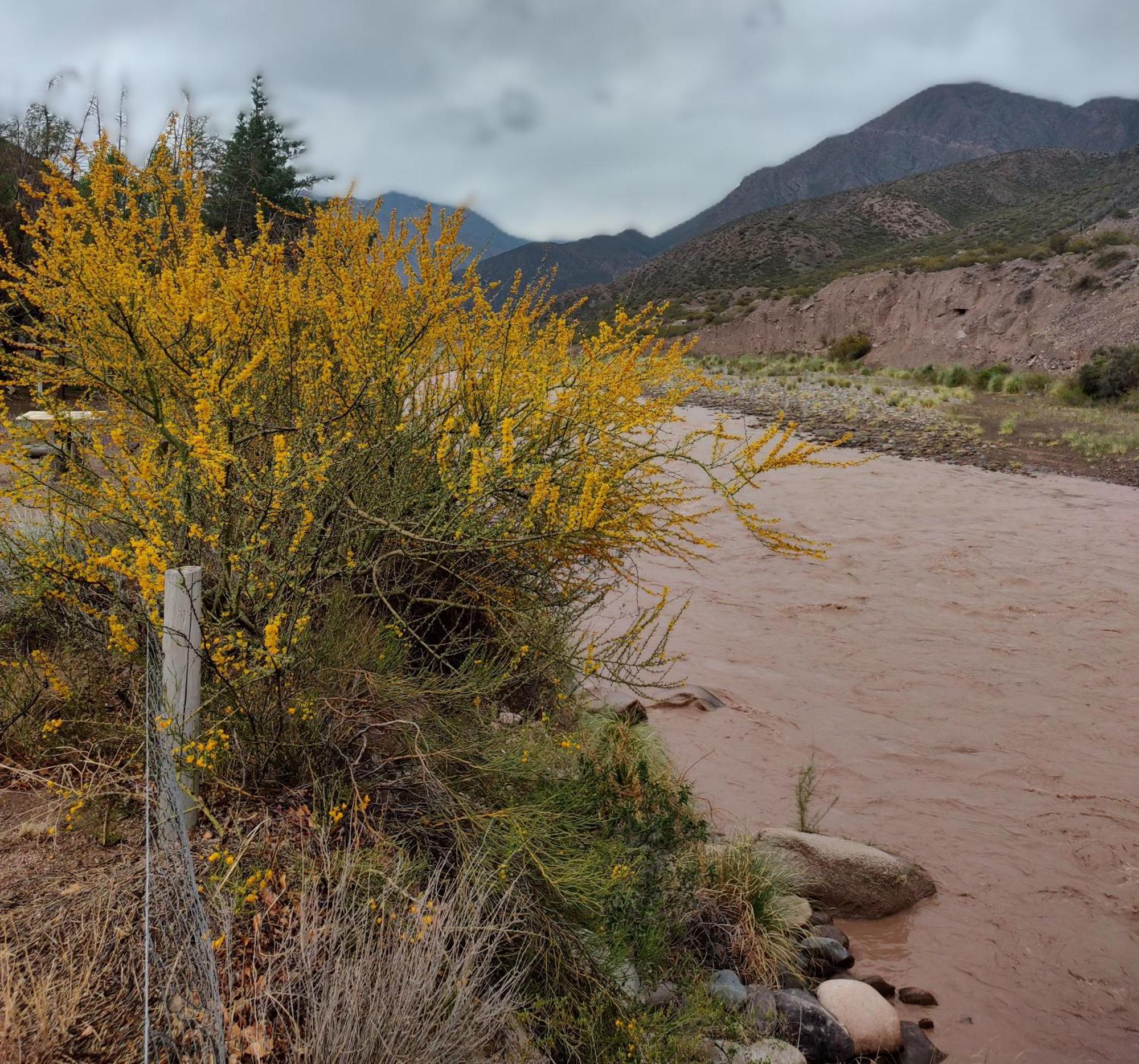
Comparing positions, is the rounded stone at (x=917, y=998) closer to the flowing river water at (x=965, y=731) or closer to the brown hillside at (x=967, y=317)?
the flowing river water at (x=965, y=731)

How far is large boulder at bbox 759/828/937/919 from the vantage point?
12.6 ft

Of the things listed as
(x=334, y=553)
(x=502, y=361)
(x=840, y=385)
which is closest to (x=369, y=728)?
(x=334, y=553)

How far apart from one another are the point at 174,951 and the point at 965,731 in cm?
514

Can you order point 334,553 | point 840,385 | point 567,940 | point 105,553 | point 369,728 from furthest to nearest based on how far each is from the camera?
point 840,385
point 334,553
point 105,553
point 369,728
point 567,940

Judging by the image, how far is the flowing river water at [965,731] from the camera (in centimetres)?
347

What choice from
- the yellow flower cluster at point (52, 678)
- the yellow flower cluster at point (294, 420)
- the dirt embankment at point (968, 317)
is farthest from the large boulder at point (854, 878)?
the dirt embankment at point (968, 317)

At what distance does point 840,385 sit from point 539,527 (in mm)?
22079

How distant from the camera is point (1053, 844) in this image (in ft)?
Result: 14.1

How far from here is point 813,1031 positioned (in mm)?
2943

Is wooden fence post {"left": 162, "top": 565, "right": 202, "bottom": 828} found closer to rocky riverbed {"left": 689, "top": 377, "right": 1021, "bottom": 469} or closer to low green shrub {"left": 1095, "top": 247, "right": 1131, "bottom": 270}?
rocky riverbed {"left": 689, "top": 377, "right": 1021, "bottom": 469}

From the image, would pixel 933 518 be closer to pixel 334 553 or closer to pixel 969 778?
pixel 969 778

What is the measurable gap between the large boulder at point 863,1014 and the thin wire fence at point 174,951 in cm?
234

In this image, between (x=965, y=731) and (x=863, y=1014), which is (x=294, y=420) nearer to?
(x=863, y=1014)

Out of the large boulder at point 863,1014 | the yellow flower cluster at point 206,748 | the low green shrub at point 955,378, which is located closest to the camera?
the yellow flower cluster at point 206,748
